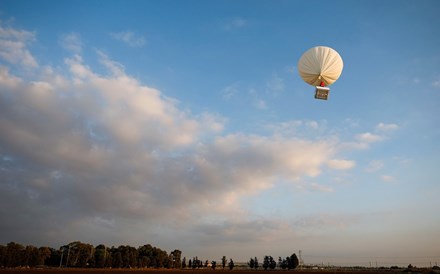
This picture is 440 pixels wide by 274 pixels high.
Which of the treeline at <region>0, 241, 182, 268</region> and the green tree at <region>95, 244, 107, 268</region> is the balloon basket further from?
the green tree at <region>95, 244, 107, 268</region>

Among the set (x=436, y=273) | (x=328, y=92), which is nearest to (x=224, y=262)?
(x=436, y=273)

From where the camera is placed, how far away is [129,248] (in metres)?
128

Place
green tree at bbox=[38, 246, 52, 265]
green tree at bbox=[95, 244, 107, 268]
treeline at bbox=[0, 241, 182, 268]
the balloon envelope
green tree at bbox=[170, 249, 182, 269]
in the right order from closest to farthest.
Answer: the balloon envelope → treeline at bbox=[0, 241, 182, 268] → green tree at bbox=[38, 246, 52, 265] → green tree at bbox=[95, 244, 107, 268] → green tree at bbox=[170, 249, 182, 269]

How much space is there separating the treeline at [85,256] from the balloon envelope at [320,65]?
96466mm

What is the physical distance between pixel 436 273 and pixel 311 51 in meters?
66.5

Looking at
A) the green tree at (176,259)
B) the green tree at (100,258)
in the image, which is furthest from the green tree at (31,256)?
the green tree at (176,259)

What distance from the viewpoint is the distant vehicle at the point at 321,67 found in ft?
81.3

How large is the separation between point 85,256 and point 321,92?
357ft

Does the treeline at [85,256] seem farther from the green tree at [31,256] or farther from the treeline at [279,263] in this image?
the treeline at [279,263]

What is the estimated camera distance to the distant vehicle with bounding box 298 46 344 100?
2477cm

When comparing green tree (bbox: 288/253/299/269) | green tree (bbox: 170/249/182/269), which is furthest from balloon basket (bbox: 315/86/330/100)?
green tree (bbox: 288/253/299/269)

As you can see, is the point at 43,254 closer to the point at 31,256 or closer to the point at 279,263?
the point at 31,256

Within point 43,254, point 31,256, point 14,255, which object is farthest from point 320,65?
point 43,254

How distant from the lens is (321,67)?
81.0 ft
